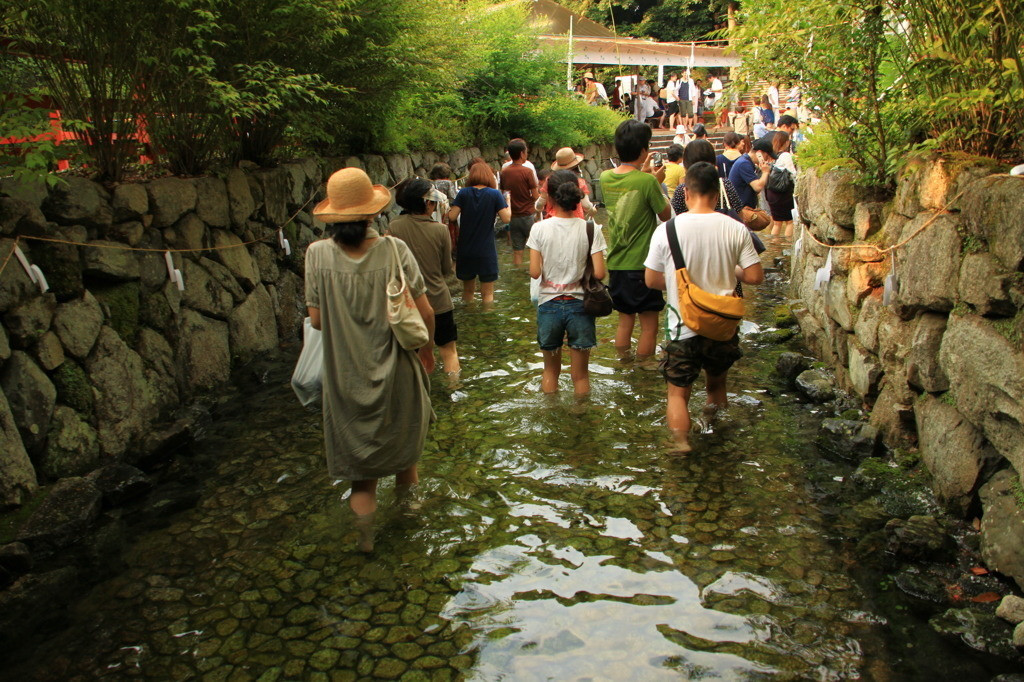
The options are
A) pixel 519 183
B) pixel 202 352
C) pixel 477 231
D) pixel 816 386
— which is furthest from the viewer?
pixel 519 183

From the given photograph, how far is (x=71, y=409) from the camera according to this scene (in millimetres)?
5273

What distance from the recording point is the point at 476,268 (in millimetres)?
8945

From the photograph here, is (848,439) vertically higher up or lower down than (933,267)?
lower down

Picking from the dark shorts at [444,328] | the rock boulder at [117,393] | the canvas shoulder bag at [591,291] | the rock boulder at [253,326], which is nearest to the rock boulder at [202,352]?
the rock boulder at [253,326]

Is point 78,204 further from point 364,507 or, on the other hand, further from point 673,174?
point 673,174

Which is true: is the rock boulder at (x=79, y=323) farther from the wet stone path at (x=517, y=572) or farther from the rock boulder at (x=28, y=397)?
the wet stone path at (x=517, y=572)

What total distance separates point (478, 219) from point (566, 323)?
2.80 metres

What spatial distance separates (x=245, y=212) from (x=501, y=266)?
5244 millimetres

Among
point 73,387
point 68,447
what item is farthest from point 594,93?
point 68,447

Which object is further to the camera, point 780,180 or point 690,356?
point 780,180

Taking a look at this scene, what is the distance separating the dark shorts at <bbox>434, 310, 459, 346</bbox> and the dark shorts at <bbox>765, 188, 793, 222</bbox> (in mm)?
6044

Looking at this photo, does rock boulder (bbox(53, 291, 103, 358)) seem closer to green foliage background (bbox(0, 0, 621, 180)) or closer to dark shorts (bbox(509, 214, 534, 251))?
green foliage background (bbox(0, 0, 621, 180))

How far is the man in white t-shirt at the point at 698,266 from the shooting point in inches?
199

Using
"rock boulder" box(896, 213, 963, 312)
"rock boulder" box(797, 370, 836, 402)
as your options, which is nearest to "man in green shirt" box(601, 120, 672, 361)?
"rock boulder" box(797, 370, 836, 402)
